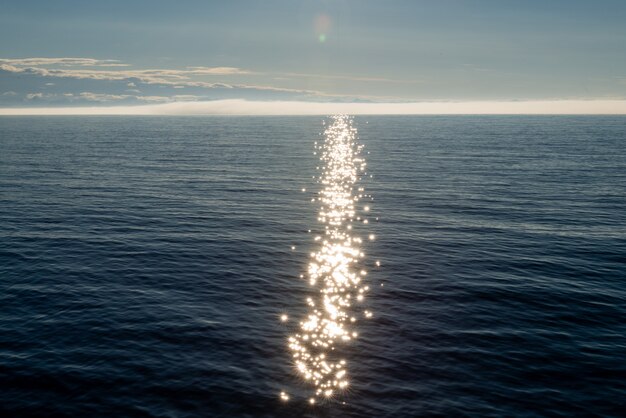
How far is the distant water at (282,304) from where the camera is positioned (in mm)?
29516

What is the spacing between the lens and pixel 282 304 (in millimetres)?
42844

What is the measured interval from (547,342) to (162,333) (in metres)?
27.6

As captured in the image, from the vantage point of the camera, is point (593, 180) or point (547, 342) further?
point (593, 180)

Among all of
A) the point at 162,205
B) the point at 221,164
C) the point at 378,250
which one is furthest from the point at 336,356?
the point at 221,164

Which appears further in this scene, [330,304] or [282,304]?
[330,304]

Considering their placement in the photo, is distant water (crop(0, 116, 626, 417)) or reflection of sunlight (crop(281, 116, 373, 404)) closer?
distant water (crop(0, 116, 626, 417))

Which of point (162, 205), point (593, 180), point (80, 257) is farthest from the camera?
point (593, 180)

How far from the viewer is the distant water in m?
29.5

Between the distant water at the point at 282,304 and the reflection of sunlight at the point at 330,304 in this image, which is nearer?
the distant water at the point at 282,304

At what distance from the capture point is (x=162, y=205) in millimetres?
80062

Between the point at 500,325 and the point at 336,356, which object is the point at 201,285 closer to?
the point at 336,356

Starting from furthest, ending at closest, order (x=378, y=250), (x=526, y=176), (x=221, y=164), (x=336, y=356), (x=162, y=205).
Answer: (x=221, y=164) < (x=526, y=176) < (x=162, y=205) < (x=378, y=250) < (x=336, y=356)

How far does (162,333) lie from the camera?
121 feet

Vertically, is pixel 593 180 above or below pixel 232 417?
above
